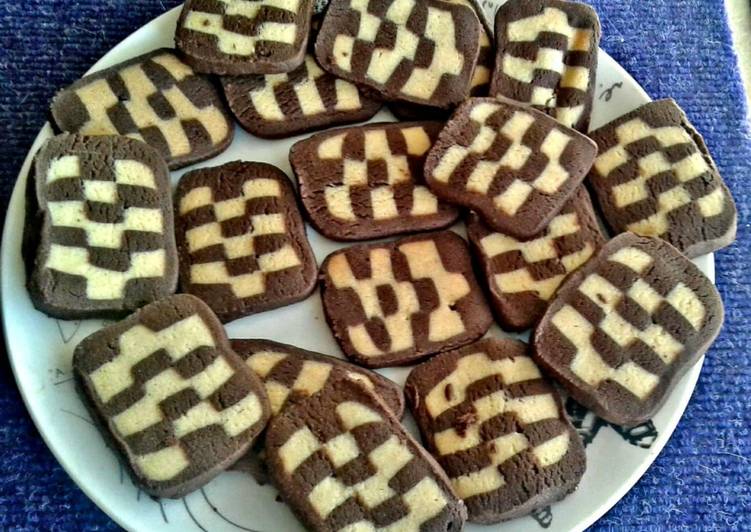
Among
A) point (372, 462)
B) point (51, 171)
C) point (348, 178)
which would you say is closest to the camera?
point (372, 462)

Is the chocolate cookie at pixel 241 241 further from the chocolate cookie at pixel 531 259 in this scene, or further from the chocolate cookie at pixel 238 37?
the chocolate cookie at pixel 531 259

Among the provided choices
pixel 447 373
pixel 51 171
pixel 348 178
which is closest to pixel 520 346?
pixel 447 373

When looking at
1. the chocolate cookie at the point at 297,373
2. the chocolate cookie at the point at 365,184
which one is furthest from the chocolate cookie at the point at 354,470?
the chocolate cookie at the point at 365,184

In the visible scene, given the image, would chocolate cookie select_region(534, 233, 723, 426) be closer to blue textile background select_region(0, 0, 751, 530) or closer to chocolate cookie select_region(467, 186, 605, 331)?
chocolate cookie select_region(467, 186, 605, 331)

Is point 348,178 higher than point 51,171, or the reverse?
point 51,171

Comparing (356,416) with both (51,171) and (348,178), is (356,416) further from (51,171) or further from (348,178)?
(51,171)

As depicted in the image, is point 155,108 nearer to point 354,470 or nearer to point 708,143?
point 354,470
